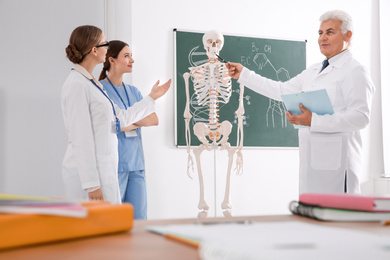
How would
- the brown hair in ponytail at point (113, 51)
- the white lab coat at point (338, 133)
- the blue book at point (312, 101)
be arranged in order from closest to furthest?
1. the blue book at point (312, 101)
2. the white lab coat at point (338, 133)
3. the brown hair in ponytail at point (113, 51)

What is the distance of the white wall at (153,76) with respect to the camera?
372cm

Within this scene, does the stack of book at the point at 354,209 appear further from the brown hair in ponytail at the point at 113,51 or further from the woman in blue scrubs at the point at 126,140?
the brown hair in ponytail at the point at 113,51

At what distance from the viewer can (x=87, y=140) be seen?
237cm

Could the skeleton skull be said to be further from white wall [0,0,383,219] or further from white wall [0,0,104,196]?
white wall [0,0,104,196]

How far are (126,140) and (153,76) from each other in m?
1.08

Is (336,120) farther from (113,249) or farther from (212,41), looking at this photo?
(113,249)

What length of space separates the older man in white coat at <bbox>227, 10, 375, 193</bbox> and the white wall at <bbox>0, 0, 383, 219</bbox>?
1.61 m

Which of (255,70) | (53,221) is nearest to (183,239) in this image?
(53,221)

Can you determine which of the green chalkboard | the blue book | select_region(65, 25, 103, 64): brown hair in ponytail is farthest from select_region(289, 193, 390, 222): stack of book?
the green chalkboard

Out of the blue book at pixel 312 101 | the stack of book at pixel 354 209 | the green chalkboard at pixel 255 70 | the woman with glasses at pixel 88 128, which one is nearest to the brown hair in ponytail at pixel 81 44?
the woman with glasses at pixel 88 128

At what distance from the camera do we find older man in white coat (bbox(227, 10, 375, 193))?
2625 millimetres

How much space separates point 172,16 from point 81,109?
84.9 inches

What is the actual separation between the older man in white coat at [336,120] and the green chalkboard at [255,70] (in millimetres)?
1530

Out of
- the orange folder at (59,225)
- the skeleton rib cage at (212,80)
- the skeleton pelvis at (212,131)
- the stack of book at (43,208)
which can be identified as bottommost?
the orange folder at (59,225)
